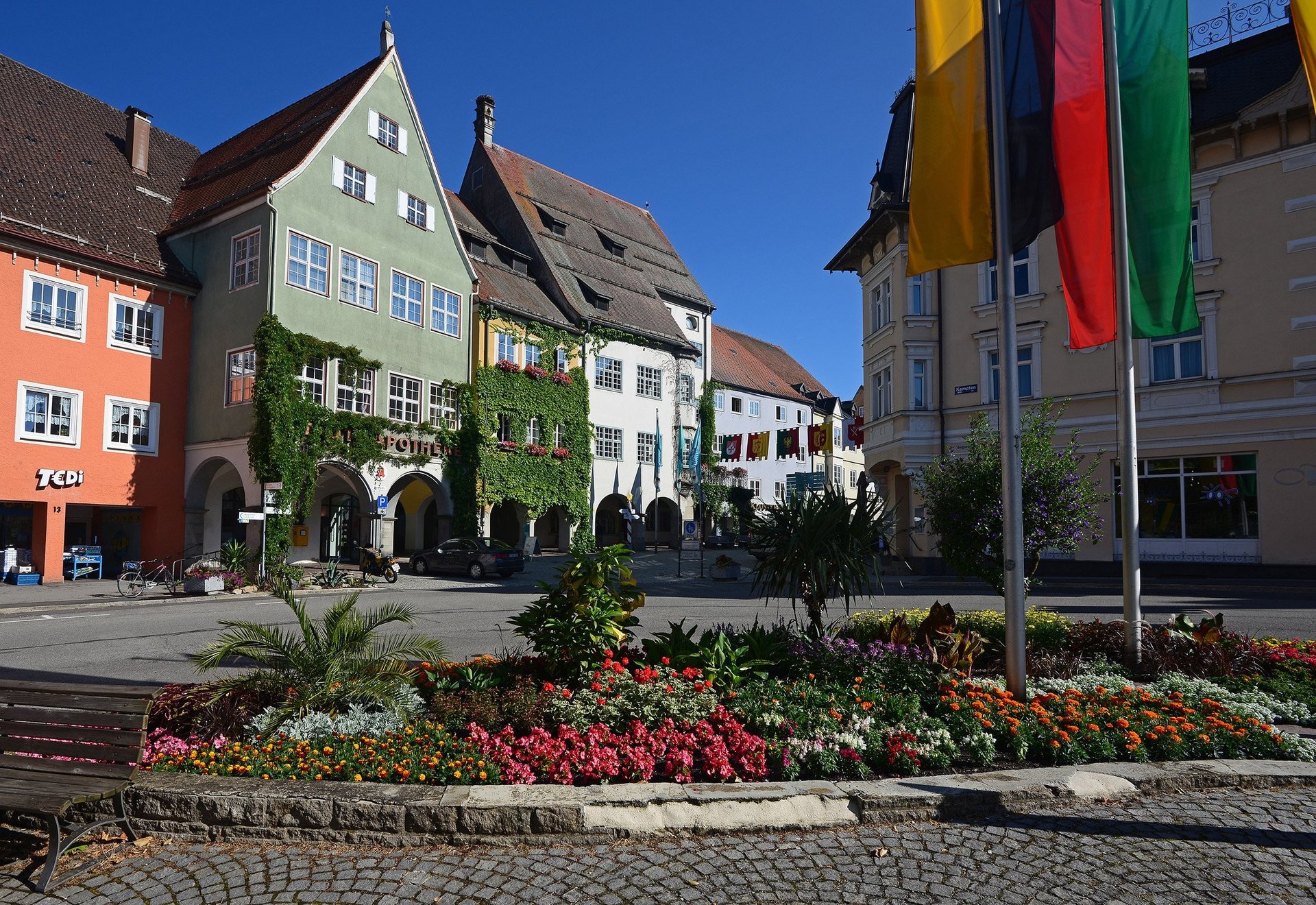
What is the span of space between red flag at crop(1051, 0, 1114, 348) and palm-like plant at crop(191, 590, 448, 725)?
756 cm

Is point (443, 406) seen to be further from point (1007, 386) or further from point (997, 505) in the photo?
point (1007, 386)

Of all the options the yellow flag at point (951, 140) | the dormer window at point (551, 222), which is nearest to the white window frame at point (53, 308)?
the dormer window at point (551, 222)

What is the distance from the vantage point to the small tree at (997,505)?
34.7 feet

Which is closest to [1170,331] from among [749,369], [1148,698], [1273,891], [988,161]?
[988,161]

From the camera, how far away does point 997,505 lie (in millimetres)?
10547

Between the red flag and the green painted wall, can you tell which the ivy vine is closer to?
the green painted wall

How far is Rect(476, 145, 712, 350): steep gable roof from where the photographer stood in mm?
38656

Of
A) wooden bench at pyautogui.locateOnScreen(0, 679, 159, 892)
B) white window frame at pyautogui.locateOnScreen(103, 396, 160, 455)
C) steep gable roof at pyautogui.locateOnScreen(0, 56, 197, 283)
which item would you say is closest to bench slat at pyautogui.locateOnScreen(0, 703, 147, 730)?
wooden bench at pyautogui.locateOnScreen(0, 679, 159, 892)

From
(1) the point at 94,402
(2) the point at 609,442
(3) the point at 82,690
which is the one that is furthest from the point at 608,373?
(3) the point at 82,690

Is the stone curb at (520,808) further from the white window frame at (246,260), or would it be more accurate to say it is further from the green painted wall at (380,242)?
the white window frame at (246,260)

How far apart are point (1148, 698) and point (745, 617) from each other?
30.7ft

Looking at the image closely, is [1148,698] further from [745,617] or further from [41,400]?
[41,400]

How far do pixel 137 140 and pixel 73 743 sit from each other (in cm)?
3170

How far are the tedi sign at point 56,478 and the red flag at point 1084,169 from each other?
2576 cm
